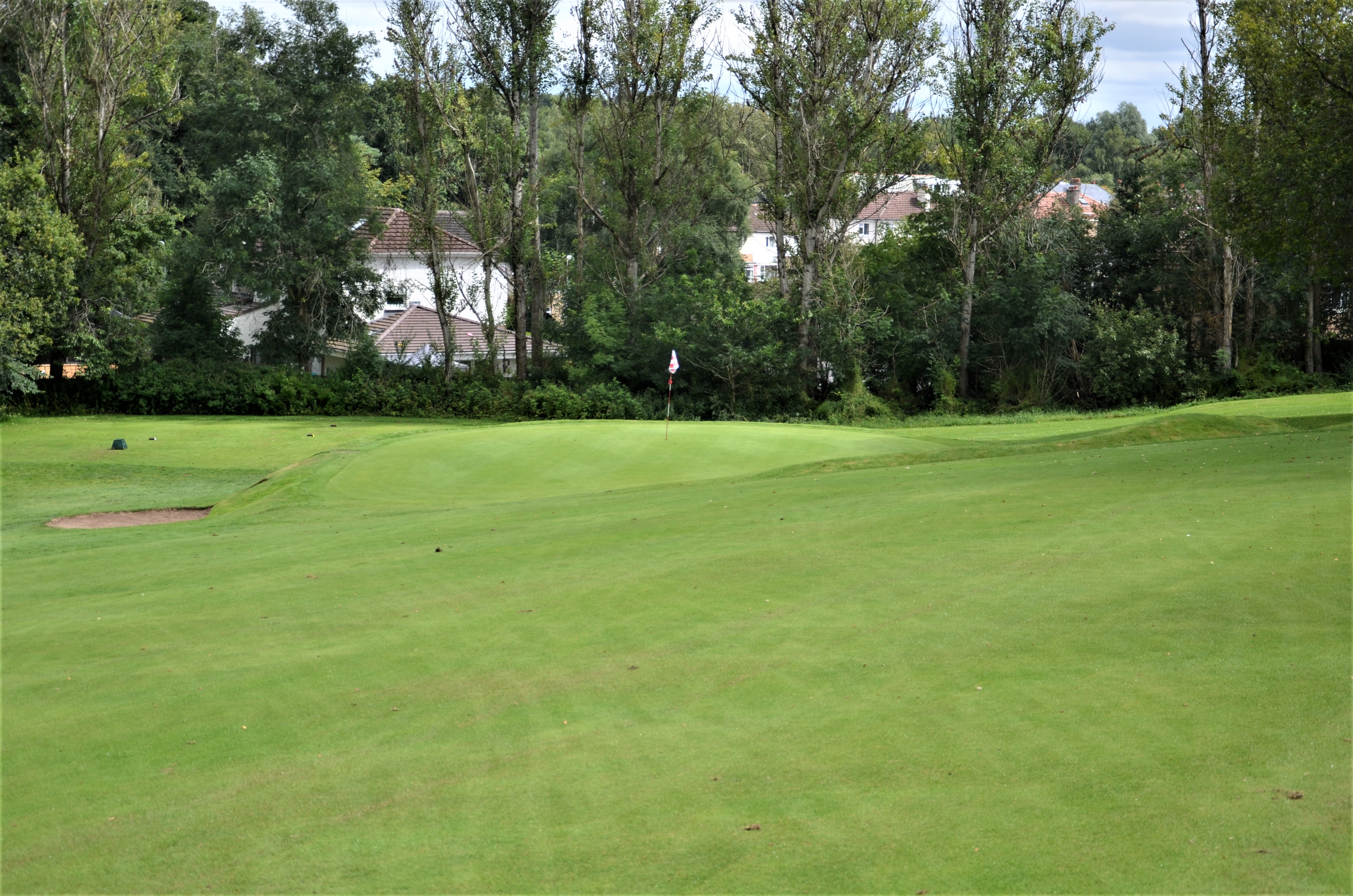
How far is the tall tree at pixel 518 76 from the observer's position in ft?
131

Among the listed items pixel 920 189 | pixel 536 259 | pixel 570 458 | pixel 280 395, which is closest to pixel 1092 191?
pixel 920 189

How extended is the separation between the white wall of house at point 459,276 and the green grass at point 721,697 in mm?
36925

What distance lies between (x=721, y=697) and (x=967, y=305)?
35.2m

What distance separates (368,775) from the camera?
642 centimetres

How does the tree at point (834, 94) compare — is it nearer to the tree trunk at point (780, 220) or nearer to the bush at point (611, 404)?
the tree trunk at point (780, 220)

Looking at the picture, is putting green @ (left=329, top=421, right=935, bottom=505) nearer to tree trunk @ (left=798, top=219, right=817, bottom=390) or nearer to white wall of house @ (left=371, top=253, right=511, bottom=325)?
tree trunk @ (left=798, top=219, right=817, bottom=390)

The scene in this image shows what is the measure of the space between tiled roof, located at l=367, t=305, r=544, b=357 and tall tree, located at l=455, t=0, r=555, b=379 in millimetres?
8905

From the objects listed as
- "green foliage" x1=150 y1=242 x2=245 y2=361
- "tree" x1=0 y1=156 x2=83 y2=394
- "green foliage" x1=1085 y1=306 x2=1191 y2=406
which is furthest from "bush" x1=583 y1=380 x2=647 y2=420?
"tree" x1=0 y1=156 x2=83 y2=394

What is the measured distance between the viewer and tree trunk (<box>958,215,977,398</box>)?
133ft

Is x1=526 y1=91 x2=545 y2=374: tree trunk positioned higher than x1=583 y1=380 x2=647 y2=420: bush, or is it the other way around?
x1=526 y1=91 x2=545 y2=374: tree trunk

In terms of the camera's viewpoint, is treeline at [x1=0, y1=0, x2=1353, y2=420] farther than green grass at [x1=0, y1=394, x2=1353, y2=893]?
Yes

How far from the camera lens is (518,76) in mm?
40656

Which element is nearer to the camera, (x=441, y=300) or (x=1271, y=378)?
(x=1271, y=378)

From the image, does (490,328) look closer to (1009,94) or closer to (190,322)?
(190,322)
